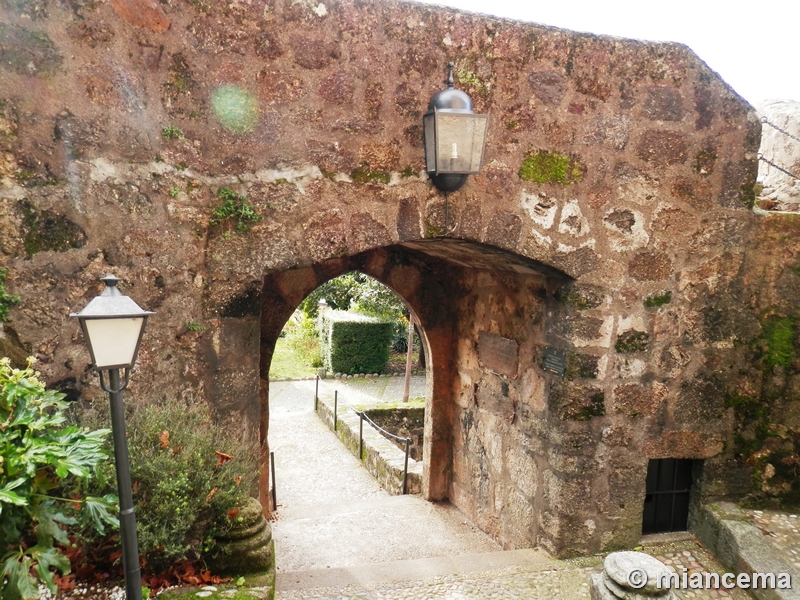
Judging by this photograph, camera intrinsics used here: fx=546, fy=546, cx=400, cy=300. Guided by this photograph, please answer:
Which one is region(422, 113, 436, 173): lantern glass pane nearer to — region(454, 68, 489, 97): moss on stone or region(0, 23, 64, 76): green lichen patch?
region(454, 68, 489, 97): moss on stone

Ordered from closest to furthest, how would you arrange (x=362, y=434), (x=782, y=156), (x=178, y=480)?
(x=178, y=480), (x=782, y=156), (x=362, y=434)

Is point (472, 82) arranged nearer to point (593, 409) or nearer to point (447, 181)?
point (447, 181)

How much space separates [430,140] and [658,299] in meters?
1.72

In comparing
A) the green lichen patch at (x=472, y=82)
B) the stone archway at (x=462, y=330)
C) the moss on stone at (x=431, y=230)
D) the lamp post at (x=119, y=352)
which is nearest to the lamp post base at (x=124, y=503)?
the lamp post at (x=119, y=352)

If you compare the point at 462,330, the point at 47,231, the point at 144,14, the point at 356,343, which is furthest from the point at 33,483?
the point at 356,343

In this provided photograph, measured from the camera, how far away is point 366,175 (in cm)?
276

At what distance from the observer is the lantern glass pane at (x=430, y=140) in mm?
2715

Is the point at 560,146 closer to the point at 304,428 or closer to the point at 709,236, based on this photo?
the point at 709,236

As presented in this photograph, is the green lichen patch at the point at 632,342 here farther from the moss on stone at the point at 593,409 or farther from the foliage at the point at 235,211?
the foliage at the point at 235,211

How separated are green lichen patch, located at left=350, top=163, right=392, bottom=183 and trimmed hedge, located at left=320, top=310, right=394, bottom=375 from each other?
10780 millimetres

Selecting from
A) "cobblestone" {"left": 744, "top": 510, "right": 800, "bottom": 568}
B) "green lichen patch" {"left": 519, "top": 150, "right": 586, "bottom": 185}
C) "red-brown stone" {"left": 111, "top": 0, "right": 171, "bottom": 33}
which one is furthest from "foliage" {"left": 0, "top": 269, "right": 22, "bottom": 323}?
"cobblestone" {"left": 744, "top": 510, "right": 800, "bottom": 568}

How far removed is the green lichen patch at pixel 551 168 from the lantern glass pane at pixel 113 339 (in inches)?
83.0

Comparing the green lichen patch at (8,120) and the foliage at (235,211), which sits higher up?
the green lichen patch at (8,120)

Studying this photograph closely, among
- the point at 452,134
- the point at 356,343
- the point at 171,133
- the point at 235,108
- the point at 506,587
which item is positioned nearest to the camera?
the point at 171,133
